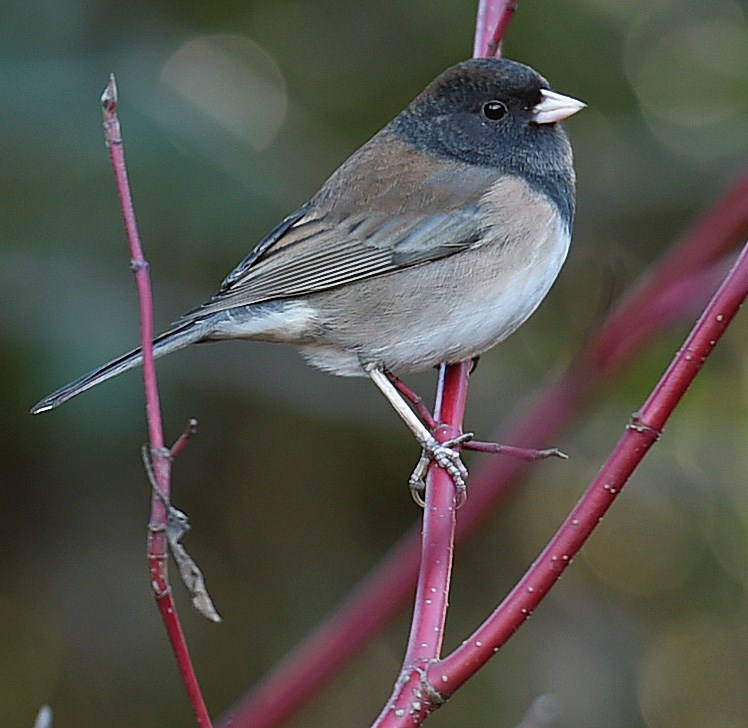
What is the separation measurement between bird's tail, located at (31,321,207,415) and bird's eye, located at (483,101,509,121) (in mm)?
638

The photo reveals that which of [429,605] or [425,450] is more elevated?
[425,450]

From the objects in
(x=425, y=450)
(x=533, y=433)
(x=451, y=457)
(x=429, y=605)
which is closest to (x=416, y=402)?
(x=425, y=450)

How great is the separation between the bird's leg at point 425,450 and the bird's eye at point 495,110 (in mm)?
492

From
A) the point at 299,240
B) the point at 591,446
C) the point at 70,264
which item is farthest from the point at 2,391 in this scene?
the point at 591,446

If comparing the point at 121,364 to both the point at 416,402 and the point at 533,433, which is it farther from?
the point at 533,433

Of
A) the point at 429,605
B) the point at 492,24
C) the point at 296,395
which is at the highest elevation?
the point at 492,24

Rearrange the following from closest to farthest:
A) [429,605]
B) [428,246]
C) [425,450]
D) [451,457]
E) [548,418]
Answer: [429,605], [548,418], [451,457], [425,450], [428,246]

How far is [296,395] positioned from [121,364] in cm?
108

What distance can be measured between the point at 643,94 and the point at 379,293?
4.21ft

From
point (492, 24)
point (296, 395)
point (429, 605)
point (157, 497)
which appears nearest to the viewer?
point (157, 497)

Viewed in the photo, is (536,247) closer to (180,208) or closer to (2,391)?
(180,208)

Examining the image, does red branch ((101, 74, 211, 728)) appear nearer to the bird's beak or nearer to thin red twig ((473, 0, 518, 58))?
thin red twig ((473, 0, 518, 58))

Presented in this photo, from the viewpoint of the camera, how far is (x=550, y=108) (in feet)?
7.20

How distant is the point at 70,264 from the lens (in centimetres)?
261
